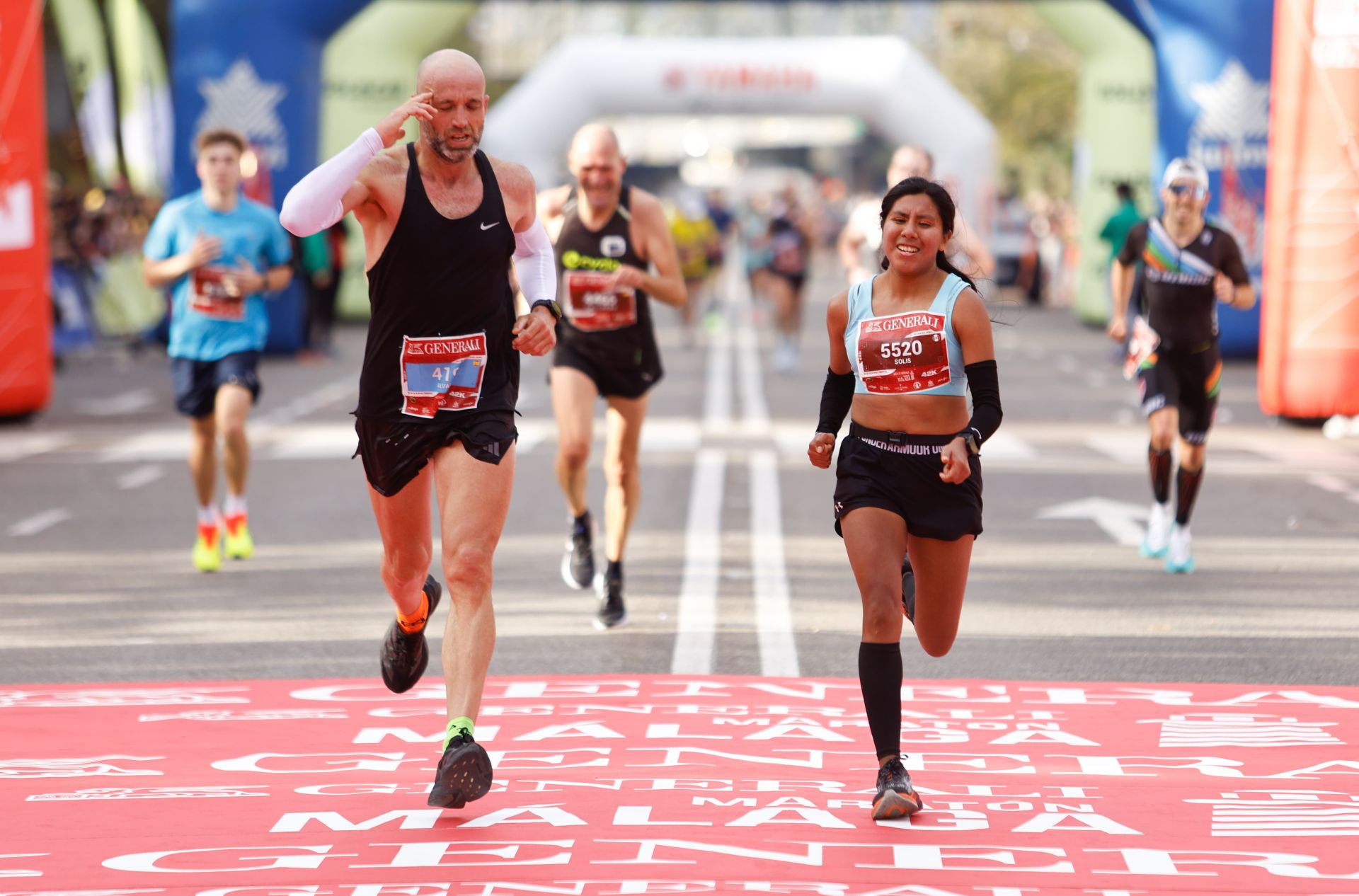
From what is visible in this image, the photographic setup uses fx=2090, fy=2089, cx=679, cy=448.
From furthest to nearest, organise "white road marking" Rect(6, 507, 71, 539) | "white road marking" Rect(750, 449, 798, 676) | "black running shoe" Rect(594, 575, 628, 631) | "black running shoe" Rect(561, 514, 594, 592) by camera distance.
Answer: "white road marking" Rect(6, 507, 71, 539) → "black running shoe" Rect(561, 514, 594, 592) → "black running shoe" Rect(594, 575, 628, 631) → "white road marking" Rect(750, 449, 798, 676)

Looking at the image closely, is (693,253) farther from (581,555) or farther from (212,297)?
(581,555)

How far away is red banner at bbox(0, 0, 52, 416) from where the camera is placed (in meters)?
17.3

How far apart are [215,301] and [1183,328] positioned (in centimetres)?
482

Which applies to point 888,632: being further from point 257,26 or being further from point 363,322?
point 363,322

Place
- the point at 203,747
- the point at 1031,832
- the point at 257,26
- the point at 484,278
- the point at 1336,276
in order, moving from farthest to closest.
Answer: the point at 257,26
the point at 1336,276
the point at 203,747
the point at 484,278
the point at 1031,832

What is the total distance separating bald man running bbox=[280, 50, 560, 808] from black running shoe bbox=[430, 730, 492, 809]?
0.09 meters

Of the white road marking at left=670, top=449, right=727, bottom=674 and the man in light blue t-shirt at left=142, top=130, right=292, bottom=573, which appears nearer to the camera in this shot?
the white road marking at left=670, top=449, right=727, bottom=674

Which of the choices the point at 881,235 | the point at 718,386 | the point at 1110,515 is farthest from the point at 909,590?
the point at 718,386

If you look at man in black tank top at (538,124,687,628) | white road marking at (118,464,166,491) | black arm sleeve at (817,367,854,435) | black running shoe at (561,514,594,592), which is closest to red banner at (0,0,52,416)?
white road marking at (118,464,166,491)

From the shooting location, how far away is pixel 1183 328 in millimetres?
10352

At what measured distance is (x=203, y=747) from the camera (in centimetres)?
662

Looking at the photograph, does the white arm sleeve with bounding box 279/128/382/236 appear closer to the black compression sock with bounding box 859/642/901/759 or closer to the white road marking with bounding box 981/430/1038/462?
the black compression sock with bounding box 859/642/901/759

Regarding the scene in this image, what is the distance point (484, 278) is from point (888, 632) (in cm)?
153

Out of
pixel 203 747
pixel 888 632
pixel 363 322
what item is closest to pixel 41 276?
pixel 203 747
